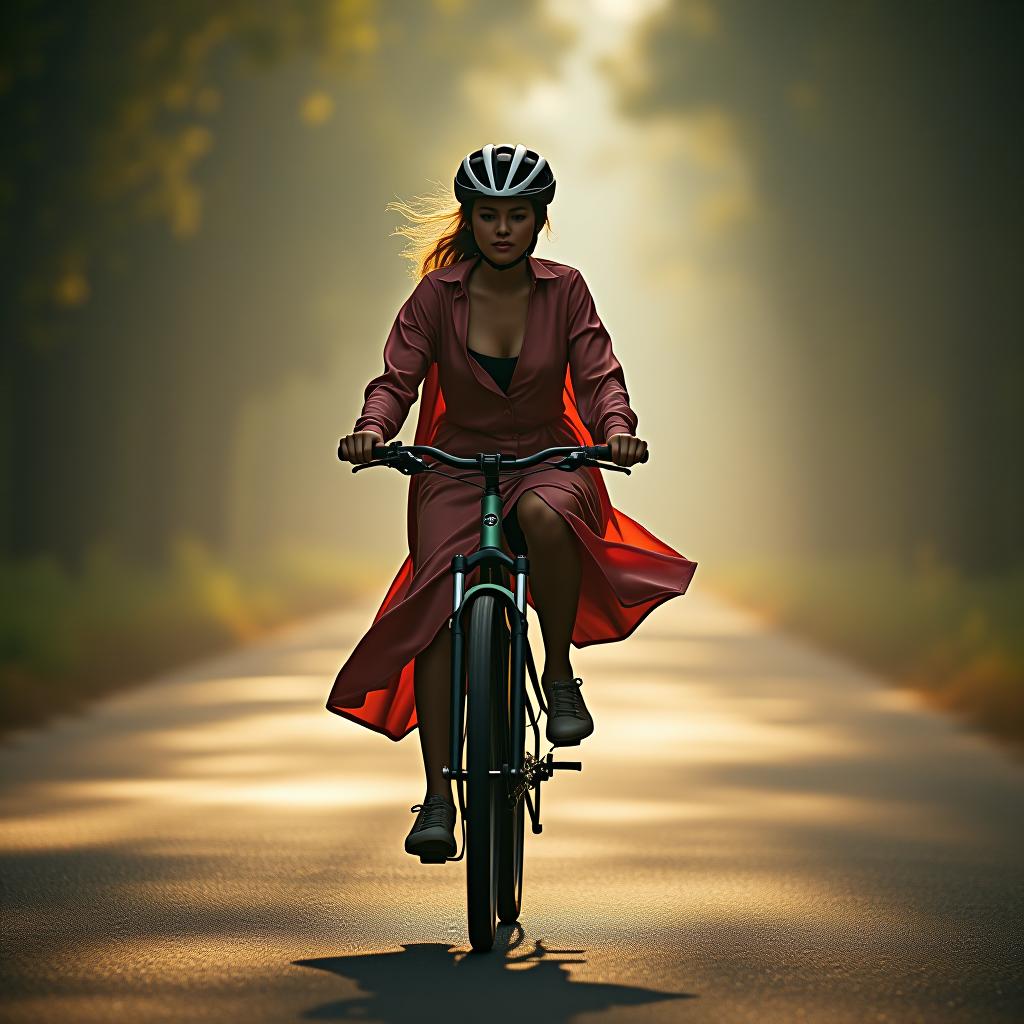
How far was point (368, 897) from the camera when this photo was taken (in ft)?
26.5

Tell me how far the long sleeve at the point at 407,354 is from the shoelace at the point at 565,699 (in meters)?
0.91

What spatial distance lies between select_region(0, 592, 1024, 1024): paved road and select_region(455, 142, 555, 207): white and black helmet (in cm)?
227

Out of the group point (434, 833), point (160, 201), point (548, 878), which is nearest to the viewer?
point (434, 833)

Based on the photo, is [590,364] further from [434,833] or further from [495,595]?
[434,833]

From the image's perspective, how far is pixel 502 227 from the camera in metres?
7.11

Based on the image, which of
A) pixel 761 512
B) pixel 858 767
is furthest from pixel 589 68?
pixel 761 512

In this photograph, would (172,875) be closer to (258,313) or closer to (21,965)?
(21,965)

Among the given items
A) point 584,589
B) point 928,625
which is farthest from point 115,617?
point 584,589

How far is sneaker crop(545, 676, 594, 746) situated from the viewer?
22.6ft

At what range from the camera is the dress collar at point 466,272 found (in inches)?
286

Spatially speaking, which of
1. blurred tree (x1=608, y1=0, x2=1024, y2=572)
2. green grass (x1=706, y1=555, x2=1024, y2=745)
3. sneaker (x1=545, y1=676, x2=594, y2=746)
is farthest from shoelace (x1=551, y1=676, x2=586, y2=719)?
blurred tree (x1=608, y1=0, x2=1024, y2=572)

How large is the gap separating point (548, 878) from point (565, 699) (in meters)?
1.70

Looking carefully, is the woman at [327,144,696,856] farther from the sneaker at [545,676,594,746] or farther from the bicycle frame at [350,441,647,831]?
the bicycle frame at [350,441,647,831]

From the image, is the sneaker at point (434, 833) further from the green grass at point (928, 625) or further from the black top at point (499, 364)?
the green grass at point (928, 625)
